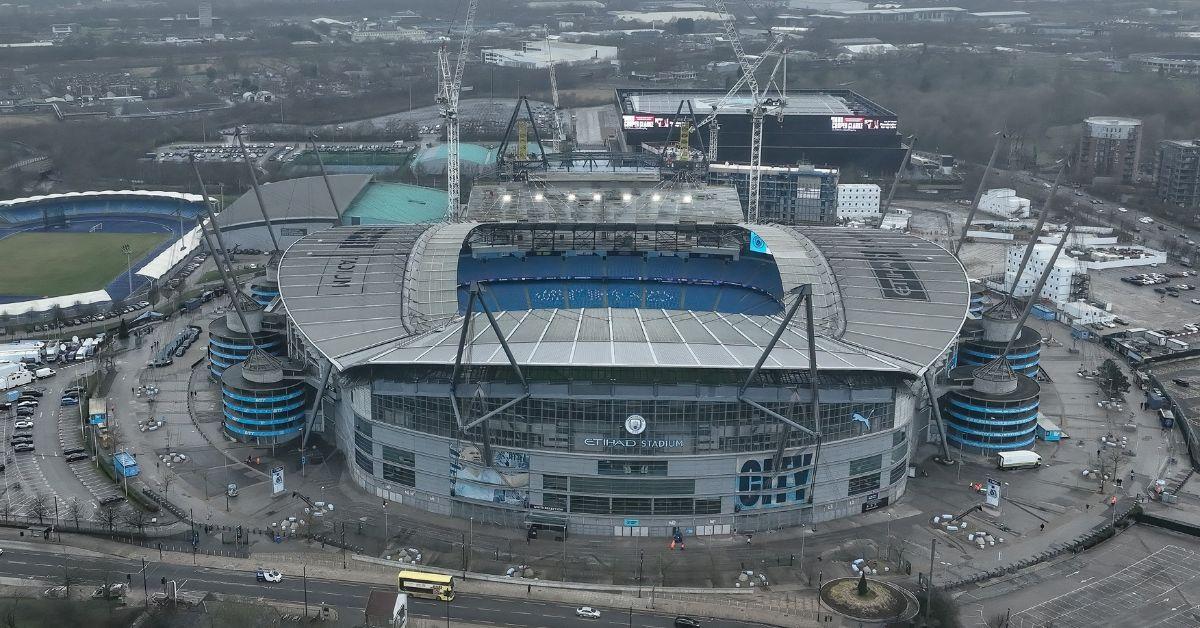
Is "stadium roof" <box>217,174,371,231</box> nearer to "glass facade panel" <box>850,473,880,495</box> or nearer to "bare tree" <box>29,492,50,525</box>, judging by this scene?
"bare tree" <box>29,492,50,525</box>

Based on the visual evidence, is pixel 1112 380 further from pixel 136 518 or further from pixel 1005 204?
pixel 136 518

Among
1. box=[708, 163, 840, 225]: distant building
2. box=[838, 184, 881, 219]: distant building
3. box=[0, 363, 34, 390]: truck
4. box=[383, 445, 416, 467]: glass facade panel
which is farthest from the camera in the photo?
box=[838, 184, 881, 219]: distant building

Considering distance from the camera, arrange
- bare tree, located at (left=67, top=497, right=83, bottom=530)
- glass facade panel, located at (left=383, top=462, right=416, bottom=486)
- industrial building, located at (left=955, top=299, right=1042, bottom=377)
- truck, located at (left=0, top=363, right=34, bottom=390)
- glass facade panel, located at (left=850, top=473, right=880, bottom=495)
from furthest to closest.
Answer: truck, located at (left=0, top=363, right=34, bottom=390)
industrial building, located at (left=955, top=299, right=1042, bottom=377)
glass facade panel, located at (left=383, top=462, right=416, bottom=486)
glass facade panel, located at (left=850, top=473, right=880, bottom=495)
bare tree, located at (left=67, top=497, right=83, bottom=530)

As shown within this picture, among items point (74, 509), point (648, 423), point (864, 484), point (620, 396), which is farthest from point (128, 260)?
point (864, 484)

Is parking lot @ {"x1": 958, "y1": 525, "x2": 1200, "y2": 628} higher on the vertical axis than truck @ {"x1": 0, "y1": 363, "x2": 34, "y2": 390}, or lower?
lower

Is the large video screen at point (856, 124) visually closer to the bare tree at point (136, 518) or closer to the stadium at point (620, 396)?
the stadium at point (620, 396)

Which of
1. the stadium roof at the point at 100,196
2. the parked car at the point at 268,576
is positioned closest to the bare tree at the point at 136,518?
the parked car at the point at 268,576

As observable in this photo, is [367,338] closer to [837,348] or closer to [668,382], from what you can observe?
[668,382]

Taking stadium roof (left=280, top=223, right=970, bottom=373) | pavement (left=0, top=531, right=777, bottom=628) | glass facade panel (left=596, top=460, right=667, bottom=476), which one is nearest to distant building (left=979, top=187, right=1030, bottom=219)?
stadium roof (left=280, top=223, right=970, bottom=373)
